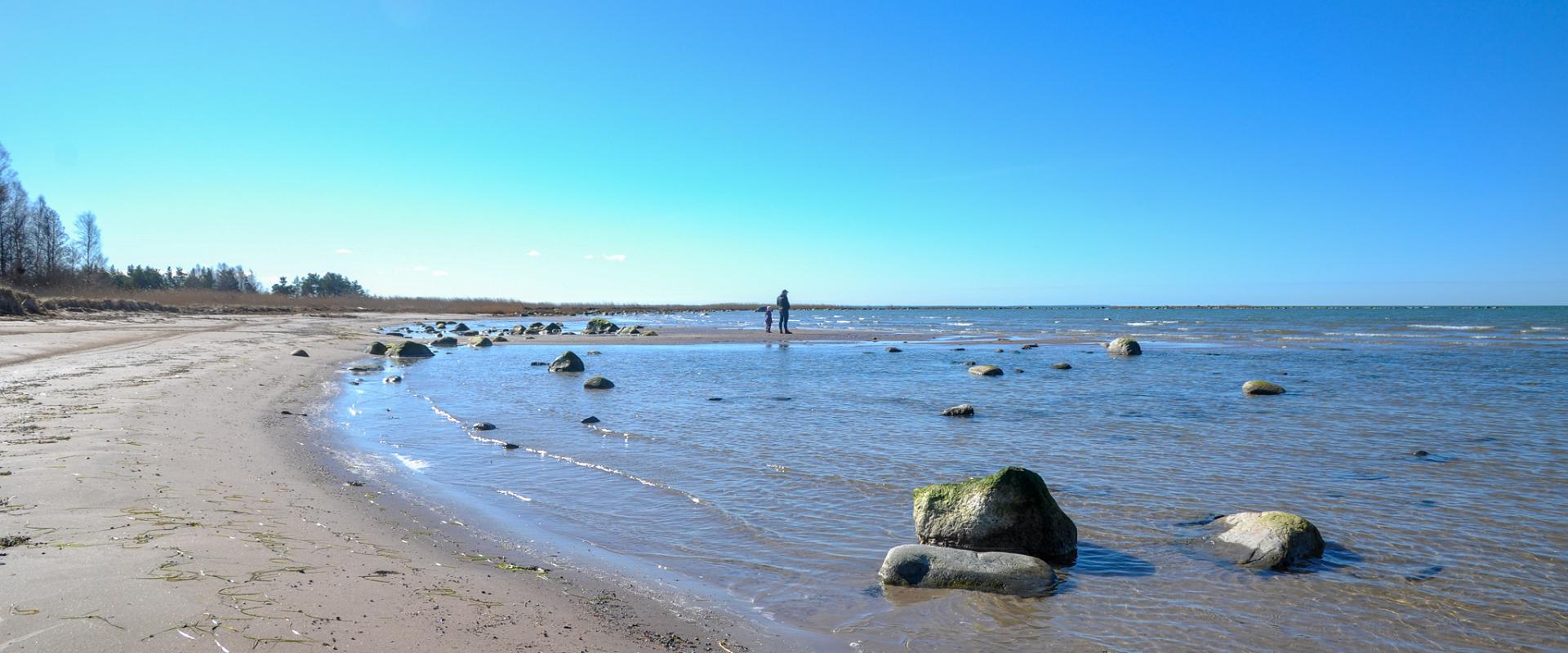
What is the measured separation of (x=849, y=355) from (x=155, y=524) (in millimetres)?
25842

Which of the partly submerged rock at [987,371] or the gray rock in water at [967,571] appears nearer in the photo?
the gray rock in water at [967,571]

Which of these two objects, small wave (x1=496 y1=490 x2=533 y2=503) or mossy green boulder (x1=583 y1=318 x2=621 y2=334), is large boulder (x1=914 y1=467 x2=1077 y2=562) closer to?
small wave (x1=496 y1=490 x2=533 y2=503)

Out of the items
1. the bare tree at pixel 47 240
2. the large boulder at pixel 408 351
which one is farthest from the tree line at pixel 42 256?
the large boulder at pixel 408 351

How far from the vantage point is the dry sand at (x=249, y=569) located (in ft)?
12.6

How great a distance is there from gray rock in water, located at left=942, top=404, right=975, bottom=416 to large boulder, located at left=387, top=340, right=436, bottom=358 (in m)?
20.0

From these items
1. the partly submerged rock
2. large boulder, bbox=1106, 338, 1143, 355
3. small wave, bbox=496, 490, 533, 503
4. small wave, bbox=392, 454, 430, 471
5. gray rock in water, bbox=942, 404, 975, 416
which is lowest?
small wave, bbox=496, 490, 533, 503

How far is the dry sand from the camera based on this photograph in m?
3.84

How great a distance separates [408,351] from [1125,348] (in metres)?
27.0

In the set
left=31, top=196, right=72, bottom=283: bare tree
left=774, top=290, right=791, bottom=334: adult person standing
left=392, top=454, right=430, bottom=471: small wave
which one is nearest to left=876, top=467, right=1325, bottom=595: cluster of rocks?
left=392, top=454, right=430, bottom=471: small wave

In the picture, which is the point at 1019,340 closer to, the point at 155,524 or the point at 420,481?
the point at 420,481

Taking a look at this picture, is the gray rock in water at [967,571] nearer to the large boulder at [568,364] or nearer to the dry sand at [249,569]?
the dry sand at [249,569]

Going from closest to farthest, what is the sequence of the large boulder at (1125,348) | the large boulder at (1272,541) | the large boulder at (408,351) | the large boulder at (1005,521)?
1. the large boulder at (1272,541)
2. the large boulder at (1005,521)
3. the large boulder at (408,351)
4. the large boulder at (1125,348)

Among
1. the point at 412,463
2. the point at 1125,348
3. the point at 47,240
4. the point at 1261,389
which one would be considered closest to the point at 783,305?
the point at 1125,348

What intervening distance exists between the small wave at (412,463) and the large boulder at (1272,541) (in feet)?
27.6
